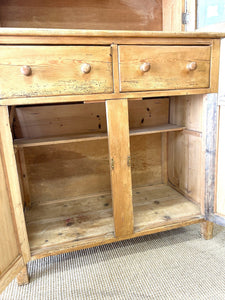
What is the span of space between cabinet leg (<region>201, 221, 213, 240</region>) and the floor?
0.03 metres

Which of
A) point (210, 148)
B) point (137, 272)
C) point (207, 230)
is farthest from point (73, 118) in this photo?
point (207, 230)

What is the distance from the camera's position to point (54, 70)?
3.04 ft

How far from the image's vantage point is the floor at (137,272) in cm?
98

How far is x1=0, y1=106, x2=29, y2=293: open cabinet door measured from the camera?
92cm

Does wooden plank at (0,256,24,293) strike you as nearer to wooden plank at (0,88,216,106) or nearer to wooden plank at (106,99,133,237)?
wooden plank at (106,99,133,237)

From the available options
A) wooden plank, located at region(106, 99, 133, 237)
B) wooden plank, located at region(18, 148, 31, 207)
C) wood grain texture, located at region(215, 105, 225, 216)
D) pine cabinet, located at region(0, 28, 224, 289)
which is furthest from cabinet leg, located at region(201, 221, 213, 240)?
wooden plank, located at region(18, 148, 31, 207)

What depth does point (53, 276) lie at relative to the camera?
110 centimetres

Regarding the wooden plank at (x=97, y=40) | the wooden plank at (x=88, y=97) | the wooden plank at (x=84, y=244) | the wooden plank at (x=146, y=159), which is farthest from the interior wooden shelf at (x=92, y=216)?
the wooden plank at (x=97, y=40)

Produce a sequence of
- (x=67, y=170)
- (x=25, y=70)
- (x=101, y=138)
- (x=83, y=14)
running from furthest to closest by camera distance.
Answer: (x=67, y=170) → (x=83, y=14) → (x=101, y=138) → (x=25, y=70)

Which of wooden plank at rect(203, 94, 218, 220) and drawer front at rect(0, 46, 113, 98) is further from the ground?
drawer front at rect(0, 46, 113, 98)

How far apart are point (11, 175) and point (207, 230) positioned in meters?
1.13

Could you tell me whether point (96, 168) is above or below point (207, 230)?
above

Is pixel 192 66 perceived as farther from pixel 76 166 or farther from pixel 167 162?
pixel 76 166

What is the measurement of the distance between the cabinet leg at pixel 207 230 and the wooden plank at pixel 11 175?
38.9 inches
